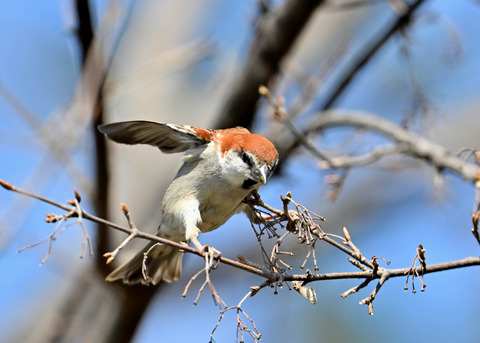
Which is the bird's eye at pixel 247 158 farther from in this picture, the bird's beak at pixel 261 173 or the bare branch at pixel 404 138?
the bare branch at pixel 404 138

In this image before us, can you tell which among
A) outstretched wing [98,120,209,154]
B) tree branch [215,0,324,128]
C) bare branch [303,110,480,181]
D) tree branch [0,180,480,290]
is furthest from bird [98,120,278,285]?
tree branch [215,0,324,128]

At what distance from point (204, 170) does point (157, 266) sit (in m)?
1.04

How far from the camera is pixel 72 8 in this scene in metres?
3.95

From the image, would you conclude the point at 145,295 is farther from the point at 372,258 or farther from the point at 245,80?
the point at 372,258

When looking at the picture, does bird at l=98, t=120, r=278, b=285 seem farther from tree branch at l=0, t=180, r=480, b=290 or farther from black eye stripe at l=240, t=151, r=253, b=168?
tree branch at l=0, t=180, r=480, b=290

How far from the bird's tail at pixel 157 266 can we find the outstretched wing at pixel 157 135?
759 millimetres

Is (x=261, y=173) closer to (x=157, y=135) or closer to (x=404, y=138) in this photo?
(x=157, y=135)

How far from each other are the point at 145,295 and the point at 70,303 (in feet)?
5.09

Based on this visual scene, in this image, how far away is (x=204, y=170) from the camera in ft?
12.1

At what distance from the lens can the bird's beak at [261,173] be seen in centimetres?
339

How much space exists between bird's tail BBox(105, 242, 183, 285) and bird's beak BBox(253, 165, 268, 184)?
3.46 ft

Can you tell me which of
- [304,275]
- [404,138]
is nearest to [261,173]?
[304,275]

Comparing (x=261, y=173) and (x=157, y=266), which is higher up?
(x=261, y=173)

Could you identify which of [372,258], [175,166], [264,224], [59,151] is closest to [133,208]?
[175,166]
